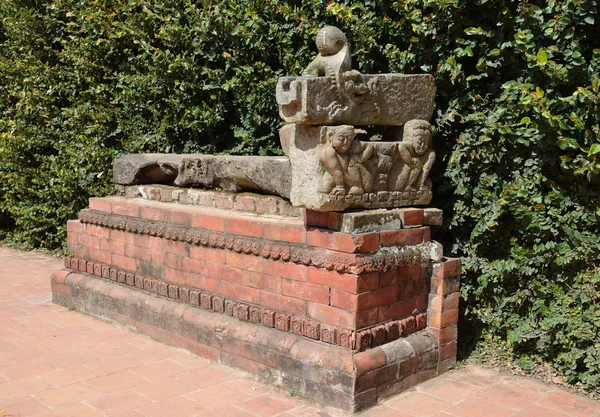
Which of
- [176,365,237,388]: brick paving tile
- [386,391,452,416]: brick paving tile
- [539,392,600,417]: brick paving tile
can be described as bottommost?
[176,365,237,388]: brick paving tile

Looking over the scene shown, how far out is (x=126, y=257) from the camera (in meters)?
5.62

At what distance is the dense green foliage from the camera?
4.01 metres

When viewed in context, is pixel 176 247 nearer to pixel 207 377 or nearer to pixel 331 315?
pixel 207 377

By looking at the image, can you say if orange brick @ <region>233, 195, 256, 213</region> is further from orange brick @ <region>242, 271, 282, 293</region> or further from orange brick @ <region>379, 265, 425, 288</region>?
orange brick @ <region>379, 265, 425, 288</region>

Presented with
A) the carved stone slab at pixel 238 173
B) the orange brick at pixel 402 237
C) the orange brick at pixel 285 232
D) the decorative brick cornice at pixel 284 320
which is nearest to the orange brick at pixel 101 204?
the decorative brick cornice at pixel 284 320

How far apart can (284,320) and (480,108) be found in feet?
6.86

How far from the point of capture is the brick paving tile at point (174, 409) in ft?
12.2

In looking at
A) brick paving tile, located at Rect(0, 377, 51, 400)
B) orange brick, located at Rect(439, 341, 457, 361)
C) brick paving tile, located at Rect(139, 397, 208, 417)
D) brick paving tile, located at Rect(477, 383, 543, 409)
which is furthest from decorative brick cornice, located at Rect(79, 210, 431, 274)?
brick paving tile, located at Rect(0, 377, 51, 400)

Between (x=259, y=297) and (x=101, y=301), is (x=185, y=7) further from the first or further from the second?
(x=259, y=297)

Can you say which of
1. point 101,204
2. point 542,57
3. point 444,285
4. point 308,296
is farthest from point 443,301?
point 101,204

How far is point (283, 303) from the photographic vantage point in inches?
164

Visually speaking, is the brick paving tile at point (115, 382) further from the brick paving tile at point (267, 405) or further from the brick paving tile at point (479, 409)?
the brick paving tile at point (479, 409)

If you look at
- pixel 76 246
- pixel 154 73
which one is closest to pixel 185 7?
pixel 154 73

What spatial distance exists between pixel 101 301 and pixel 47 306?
874 millimetres
